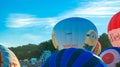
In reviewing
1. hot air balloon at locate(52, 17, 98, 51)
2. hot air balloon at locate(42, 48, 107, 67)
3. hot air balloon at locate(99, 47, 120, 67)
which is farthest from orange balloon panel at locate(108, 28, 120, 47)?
hot air balloon at locate(42, 48, 107, 67)

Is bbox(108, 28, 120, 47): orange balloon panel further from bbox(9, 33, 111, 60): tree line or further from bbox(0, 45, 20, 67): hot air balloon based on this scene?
bbox(9, 33, 111, 60): tree line

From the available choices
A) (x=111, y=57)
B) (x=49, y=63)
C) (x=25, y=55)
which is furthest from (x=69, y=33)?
(x=25, y=55)

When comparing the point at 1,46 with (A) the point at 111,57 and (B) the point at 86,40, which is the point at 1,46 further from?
(B) the point at 86,40

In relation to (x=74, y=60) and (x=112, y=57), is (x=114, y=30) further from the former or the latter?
(x=74, y=60)

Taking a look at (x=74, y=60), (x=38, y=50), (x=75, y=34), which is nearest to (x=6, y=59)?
(x=74, y=60)

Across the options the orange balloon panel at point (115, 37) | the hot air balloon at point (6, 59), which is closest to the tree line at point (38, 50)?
the orange balloon panel at point (115, 37)

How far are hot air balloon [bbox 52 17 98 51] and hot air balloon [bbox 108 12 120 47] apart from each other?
1.38 meters

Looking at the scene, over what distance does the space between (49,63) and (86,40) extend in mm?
15388

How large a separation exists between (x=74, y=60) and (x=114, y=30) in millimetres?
16941

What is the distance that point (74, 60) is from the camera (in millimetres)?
15320

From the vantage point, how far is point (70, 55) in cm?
1552

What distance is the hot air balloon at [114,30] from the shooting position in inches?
1219

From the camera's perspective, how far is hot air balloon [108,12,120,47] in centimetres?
3097

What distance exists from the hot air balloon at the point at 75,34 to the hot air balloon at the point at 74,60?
14.5m
